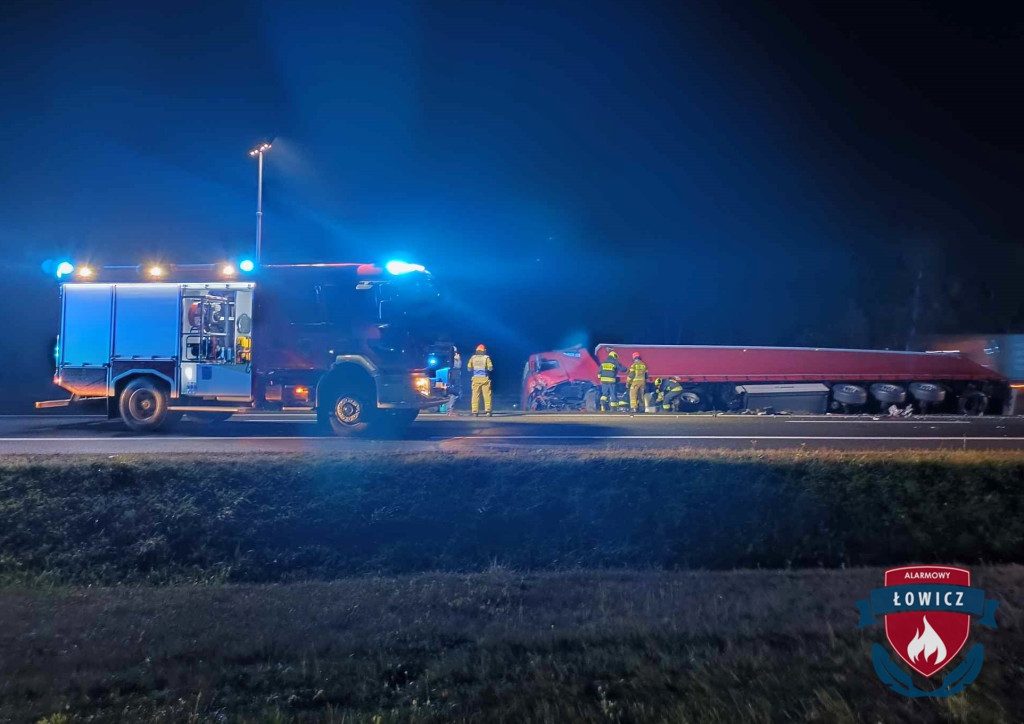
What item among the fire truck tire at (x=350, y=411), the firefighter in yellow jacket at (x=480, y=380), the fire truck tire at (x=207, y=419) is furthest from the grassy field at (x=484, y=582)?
the firefighter in yellow jacket at (x=480, y=380)

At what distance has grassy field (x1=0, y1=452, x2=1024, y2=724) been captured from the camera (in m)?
4.42

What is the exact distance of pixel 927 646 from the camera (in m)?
4.21

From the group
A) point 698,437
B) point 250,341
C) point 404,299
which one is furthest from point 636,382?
point 250,341

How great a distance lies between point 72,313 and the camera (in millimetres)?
14461

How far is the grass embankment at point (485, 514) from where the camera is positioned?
295 inches

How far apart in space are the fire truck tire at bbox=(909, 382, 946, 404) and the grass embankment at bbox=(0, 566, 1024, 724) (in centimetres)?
2016

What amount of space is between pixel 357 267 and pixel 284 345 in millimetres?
1754

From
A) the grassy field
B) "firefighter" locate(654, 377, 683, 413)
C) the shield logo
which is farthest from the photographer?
"firefighter" locate(654, 377, 683, 413)

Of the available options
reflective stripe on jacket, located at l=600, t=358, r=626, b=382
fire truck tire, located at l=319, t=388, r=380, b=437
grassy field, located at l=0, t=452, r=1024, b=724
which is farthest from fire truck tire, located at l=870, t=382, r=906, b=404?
fire truck tire, located at l=319, t=388, r=380, b=437

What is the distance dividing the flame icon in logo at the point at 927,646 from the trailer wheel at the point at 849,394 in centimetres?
2208

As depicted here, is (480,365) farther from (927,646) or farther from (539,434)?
(927,646)

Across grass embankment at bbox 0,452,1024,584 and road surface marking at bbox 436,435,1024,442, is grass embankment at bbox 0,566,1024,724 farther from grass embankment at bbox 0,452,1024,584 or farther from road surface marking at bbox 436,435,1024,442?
road surface marking at bbox 436,435,1024,442

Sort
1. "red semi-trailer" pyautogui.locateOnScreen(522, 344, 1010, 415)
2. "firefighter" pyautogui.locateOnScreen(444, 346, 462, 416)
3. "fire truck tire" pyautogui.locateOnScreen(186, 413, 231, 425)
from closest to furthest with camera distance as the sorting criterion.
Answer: "firefighter" pyautogui.locateOnScreen(444, 346, 462, 416) → "fire truck tire" pyautogui.locateOnScreen(186, 413, 231, 425) → "red semi-trailer" pyautogui.locateOnScreen(522, 344, 1010, 415)

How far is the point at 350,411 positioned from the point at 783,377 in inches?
638
